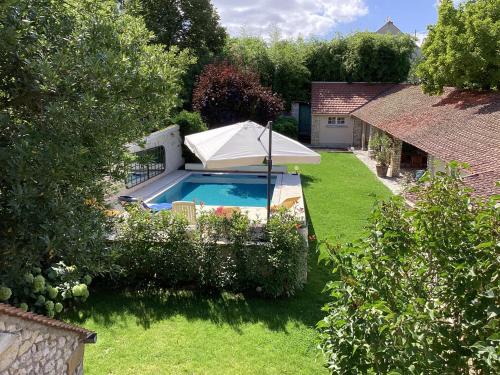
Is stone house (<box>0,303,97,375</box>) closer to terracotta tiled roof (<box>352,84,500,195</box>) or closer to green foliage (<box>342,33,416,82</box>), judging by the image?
terracotta tiled roof (<box>352,84,500,195</box>)

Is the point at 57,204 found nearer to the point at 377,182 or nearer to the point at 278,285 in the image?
the point at 278,285

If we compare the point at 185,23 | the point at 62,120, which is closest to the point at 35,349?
the point at 62,120

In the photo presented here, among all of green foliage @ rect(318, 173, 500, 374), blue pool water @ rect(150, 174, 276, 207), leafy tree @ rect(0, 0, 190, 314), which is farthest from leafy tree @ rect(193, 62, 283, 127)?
→ green foliage @ rect(318, 173, 500, 374)

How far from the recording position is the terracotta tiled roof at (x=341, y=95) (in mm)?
32469

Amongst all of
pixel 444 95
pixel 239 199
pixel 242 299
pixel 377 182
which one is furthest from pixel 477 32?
pixel 242 299

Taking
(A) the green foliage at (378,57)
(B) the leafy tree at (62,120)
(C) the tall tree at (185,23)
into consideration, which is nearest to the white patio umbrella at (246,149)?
(B) the leafy tree at (62,120)

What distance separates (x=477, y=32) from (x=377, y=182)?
333 inches

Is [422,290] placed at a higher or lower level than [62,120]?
lower

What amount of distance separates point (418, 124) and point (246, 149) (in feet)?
39.1

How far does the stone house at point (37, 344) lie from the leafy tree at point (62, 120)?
1.88 ft

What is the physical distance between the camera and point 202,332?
8109 millimetres

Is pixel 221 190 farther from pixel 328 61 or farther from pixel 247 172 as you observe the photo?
pixel 328 61

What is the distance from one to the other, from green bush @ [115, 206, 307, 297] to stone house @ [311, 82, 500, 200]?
13.7 feet

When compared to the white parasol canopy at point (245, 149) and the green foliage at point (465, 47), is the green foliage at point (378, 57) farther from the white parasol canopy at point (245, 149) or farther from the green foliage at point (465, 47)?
the white parasol canopy at point (245, 149)
